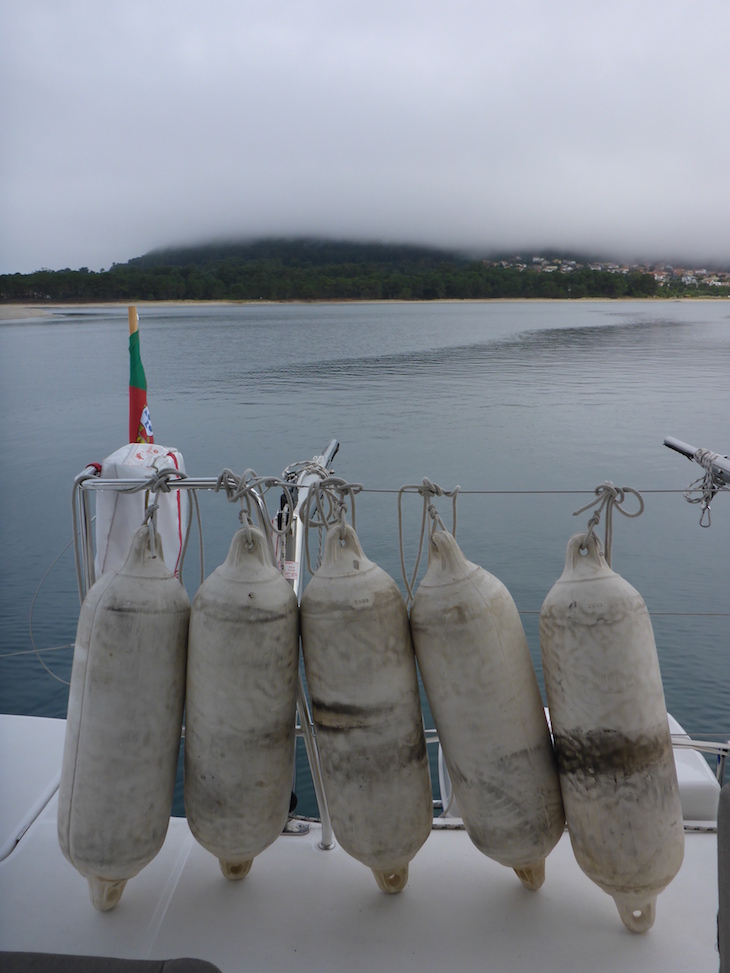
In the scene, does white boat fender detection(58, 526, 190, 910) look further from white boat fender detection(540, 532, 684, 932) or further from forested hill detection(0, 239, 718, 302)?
forested hill detection(0, 239, 718, 302)

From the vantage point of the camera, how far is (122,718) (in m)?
1.14

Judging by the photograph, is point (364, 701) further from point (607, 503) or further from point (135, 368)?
point (135, 368)

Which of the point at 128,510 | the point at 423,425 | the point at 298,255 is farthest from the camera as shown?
the point at 298,255

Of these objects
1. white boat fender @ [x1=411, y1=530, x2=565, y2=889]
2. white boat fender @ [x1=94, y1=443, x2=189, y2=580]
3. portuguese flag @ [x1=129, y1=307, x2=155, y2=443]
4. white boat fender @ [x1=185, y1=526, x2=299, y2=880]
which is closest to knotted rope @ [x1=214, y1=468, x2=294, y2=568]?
white boat fender @ [x1=185, y1=526, x2=299, y2=880]

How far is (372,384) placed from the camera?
21219mm

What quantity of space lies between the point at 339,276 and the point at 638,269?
9485 mm

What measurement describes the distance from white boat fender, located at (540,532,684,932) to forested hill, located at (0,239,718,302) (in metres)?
16.9

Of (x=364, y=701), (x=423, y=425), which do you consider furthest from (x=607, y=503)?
(x=423, y=425)

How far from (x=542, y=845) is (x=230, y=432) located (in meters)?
14.1

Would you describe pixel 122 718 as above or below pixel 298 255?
below

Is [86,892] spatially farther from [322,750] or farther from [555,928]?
[555,928]

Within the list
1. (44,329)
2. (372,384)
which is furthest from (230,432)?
(44,329)

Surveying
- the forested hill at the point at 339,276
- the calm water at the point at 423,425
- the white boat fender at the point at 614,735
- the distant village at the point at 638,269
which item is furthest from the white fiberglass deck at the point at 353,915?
the distant village at the point at 638,269

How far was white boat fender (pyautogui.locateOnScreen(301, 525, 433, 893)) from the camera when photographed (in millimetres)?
1124
